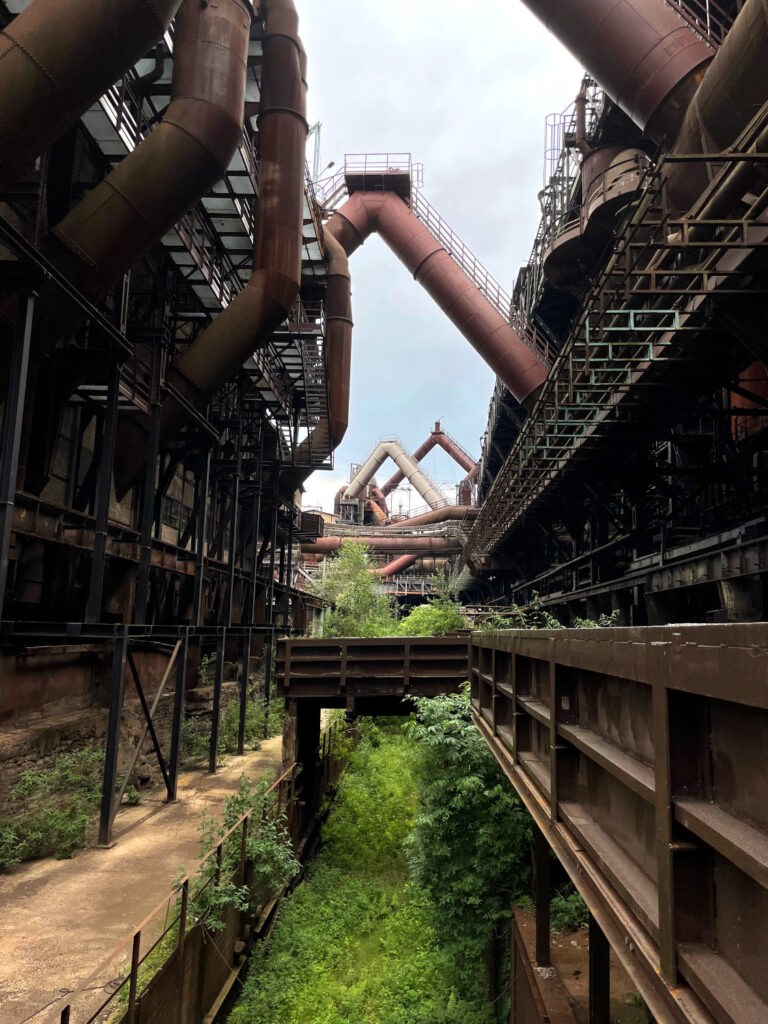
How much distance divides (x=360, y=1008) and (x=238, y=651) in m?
16.1

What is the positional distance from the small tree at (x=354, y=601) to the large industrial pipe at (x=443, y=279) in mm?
11814

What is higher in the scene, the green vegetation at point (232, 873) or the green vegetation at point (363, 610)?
the green vegetation at point (363, 610)

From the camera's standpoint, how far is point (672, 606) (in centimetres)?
1261

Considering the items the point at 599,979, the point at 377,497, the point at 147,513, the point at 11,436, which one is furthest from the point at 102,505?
the point at 377,497

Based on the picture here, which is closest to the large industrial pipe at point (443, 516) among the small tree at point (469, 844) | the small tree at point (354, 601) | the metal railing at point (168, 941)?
the small tree at point (354, 601)

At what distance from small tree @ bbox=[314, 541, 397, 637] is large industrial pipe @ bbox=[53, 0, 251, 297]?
18.8 meters

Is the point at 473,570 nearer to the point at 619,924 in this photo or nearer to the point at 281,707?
the point at 281,707

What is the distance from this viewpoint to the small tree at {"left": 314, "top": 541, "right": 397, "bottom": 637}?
29373mm

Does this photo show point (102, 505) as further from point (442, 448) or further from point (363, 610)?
point (442, 448)

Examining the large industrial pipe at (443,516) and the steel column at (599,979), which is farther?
the large industrial pipe at (443,516)

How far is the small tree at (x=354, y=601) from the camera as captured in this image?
2937cm

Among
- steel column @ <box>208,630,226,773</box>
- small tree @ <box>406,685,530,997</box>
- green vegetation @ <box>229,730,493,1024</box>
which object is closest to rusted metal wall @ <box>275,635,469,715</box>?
steel column @ <box>208,630,226,773</box>

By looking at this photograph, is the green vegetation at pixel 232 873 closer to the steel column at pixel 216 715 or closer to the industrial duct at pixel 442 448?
the steel column at pixel 216 715

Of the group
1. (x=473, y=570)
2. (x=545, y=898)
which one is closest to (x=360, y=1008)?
(x=545, y=898)
